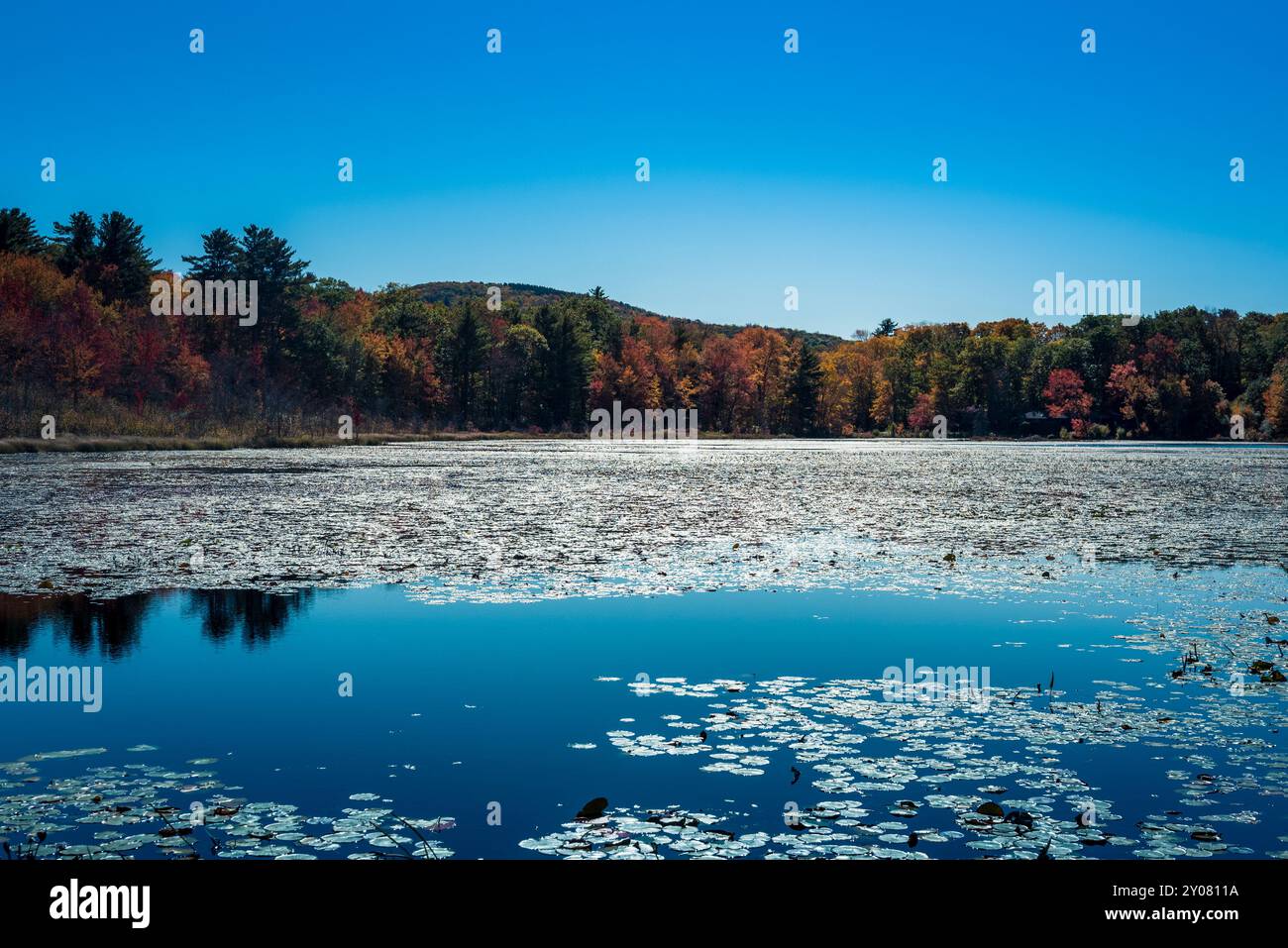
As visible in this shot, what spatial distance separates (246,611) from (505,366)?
374ft

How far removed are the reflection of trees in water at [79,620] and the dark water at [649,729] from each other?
0.05 m

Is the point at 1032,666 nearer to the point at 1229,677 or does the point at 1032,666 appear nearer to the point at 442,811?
the point at 1229,677

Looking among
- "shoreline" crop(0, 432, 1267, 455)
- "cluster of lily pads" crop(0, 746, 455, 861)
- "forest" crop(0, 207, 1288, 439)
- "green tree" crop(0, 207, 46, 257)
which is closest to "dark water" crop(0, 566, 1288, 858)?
"cluster of lily pads" crop(0, 746, 455, 861)

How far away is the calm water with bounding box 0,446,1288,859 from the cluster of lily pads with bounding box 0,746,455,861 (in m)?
0.02

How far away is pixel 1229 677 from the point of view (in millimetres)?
8977

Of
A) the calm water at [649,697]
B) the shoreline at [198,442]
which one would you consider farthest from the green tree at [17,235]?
the calm water at [649,697]

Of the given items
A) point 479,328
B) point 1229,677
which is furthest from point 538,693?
point 479,328

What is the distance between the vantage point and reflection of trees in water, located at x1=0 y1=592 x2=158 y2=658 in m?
10.2

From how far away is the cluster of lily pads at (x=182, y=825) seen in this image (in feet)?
16.9

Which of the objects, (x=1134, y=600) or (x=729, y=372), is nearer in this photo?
(x=1134, y=600)

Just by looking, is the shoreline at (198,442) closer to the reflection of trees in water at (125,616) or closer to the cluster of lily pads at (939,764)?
Result: the reflection of trees in water at (125,616)

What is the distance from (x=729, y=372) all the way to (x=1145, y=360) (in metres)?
52.8

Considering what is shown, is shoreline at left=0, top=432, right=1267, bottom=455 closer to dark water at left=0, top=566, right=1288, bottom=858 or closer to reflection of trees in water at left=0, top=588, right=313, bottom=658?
reflection of trees in water at left=0, top=588, right=313, bottom=658

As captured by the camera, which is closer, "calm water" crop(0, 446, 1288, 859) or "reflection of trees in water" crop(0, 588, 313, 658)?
"calm water" crop(0, 446, 1288, 859)
